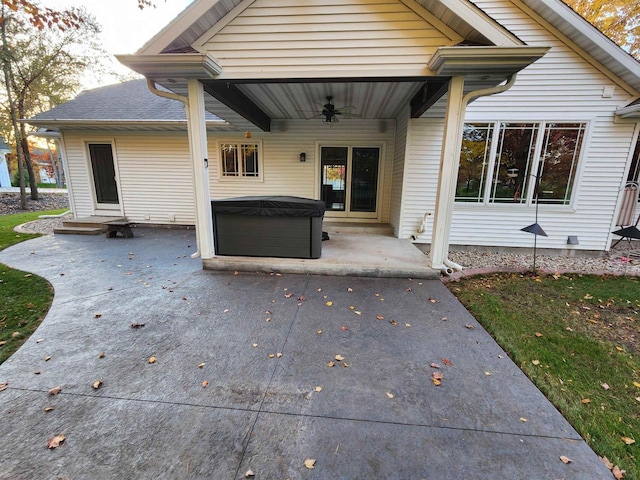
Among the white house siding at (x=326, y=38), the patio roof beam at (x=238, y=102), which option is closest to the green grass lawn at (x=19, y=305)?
the patio roof beam at (x=238, y=102)

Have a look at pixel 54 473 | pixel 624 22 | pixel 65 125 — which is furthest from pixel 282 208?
pixel 624 22

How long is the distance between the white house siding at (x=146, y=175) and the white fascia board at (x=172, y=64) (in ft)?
14.0

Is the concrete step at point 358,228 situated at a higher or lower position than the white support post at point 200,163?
lower

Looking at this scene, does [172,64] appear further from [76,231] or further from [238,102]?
[76,231]

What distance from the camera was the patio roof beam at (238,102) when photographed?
14.5ft

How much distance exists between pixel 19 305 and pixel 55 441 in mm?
2604

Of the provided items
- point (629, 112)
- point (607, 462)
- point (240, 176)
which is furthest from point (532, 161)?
point (240, 176)

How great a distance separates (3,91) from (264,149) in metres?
12.7

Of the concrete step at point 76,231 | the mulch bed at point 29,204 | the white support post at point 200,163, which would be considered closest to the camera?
the white support post at point 200,163

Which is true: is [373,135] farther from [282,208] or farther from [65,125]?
[65,125]

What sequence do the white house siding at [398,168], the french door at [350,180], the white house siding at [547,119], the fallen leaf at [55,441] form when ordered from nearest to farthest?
the fallen leaf at [55,441] → the white house siding at [547,119] → the white house siding at [398,168] → the french door at [350,180]

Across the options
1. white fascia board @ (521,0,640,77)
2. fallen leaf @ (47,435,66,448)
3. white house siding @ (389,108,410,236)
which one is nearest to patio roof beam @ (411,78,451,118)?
white house siding @ (389,108,410,236)

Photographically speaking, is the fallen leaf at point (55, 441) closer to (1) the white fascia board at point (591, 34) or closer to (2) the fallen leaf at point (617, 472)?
(2) the fallen leaf at point (617, 472)

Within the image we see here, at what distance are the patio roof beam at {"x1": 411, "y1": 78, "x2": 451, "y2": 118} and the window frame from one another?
49.5 inches
